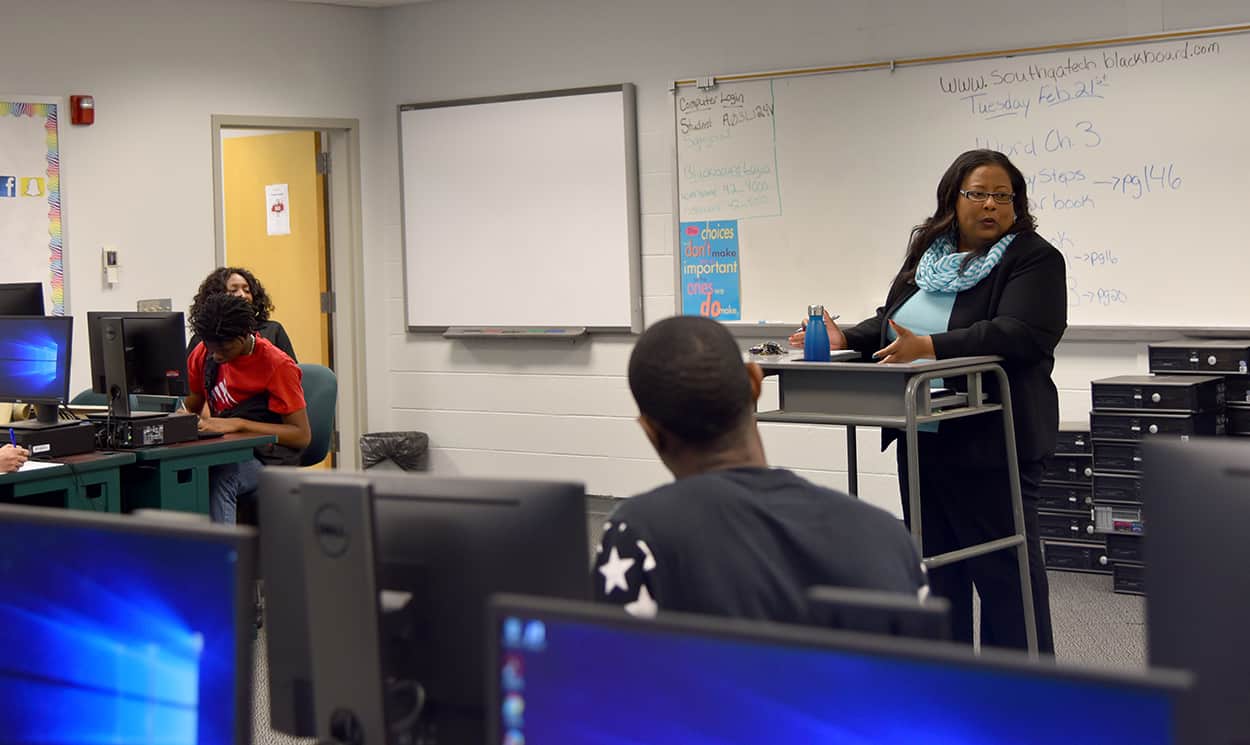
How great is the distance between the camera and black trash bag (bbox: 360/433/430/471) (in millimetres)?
6840

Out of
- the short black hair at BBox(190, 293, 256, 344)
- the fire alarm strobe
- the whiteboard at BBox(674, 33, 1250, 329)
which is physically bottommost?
the short black hair at BBox(190, 293, 256, 344)

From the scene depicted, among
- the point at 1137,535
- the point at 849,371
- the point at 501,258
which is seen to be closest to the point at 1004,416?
the point at 849,371

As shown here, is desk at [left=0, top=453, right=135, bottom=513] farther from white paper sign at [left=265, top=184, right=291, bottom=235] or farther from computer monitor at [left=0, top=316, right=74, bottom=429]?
white paper sign at [left=265, top=184, right=291, bottom=235]

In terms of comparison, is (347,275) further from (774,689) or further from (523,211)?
(774,689)

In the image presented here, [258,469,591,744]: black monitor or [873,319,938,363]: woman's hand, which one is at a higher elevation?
[873,319,938,363]: woman's hand

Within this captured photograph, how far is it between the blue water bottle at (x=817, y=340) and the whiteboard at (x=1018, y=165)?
218 centimetres

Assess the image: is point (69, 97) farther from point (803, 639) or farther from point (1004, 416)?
point (803, 639)

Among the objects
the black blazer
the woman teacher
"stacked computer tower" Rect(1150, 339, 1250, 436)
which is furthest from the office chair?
"stacked computer tower" Rect(1150, 339, 1250, 436)

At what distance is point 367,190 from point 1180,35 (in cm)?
397

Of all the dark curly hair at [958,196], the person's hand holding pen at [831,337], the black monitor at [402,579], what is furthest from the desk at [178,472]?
the black monitor at [402,579]

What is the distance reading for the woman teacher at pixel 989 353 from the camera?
3.12 m

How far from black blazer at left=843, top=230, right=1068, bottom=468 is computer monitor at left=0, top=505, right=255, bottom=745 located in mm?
2218

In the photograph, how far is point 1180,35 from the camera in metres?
4.82

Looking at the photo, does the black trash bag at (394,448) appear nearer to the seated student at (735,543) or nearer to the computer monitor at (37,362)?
the computer monitor at (37,362)
